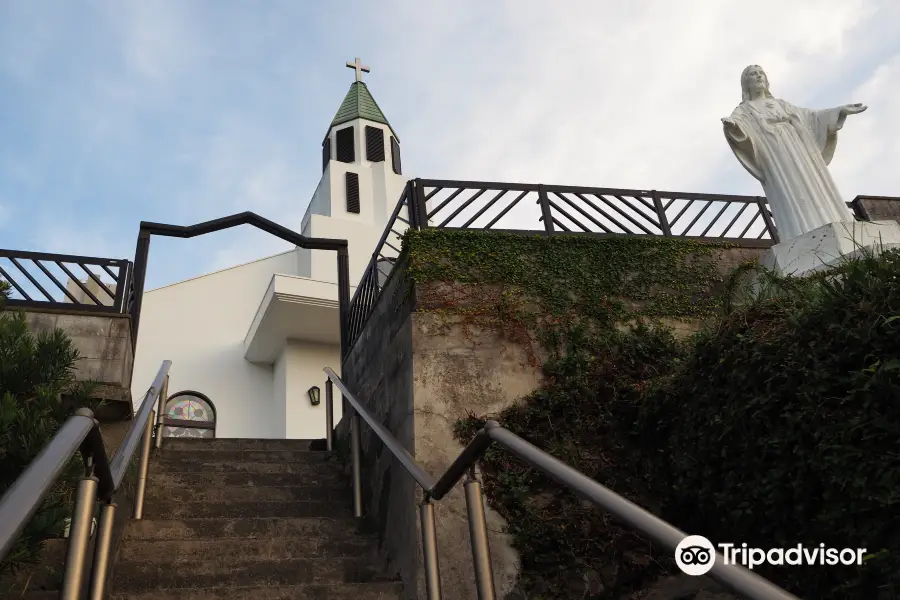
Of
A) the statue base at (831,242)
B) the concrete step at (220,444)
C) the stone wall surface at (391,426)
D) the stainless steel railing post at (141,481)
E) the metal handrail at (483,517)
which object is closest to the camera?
the metal handrail at (483,517)

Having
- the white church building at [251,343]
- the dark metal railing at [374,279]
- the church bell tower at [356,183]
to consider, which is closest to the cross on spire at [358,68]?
the church bell tower at [356,183]

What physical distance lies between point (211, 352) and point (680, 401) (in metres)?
10.5

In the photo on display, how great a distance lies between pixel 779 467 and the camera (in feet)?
10.1

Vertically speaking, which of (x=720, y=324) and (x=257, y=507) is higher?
(x=720, y=324)

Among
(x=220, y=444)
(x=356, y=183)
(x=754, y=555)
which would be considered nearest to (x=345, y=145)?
(x=356, y=183)

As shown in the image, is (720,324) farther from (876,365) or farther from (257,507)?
(257,507)

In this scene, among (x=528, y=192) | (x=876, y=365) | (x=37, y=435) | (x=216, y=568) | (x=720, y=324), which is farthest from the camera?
(x=528, y=192)

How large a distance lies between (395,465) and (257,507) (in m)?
1.02

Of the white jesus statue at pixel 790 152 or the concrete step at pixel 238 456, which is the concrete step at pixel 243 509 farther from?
the white jesus statue at pixel 790 152

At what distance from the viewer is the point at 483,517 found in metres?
2.75

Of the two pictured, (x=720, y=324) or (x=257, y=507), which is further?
(x=257, y=507)

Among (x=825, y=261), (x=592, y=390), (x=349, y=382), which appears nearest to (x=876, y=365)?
(x=592, y=390)

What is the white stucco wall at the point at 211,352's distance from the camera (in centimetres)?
1246

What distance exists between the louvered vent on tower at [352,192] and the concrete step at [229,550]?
12298mm
